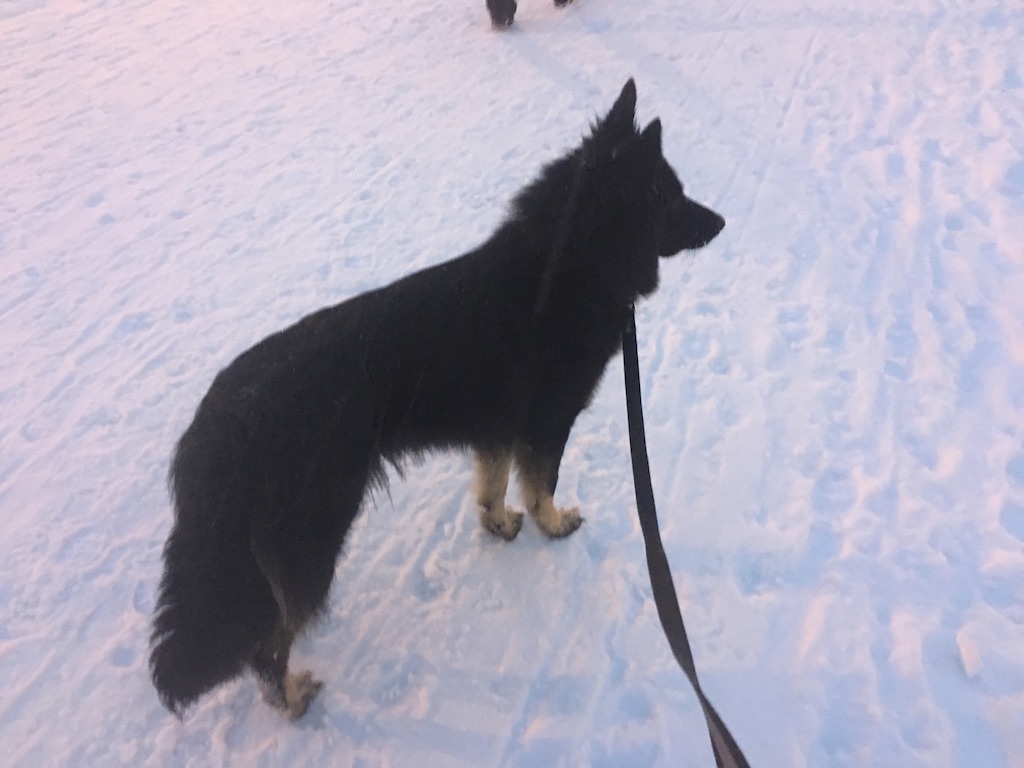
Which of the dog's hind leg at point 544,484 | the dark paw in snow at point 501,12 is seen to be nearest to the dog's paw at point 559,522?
the dog's hind leg at point 544,484

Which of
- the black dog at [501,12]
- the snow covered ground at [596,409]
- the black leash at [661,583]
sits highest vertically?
the black leash at [661,583]

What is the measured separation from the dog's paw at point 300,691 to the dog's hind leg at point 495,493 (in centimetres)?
104

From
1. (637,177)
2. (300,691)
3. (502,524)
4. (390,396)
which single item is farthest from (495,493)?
(637,177)

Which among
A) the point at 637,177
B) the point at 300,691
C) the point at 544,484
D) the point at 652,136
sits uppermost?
Result: the point at 652,136

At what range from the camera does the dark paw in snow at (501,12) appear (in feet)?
28.5

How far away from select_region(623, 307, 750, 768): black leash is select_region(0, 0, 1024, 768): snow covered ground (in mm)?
786

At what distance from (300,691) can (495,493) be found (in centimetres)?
118

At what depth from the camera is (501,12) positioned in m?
8.74

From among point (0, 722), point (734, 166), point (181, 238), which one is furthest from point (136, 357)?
point (734, 166)

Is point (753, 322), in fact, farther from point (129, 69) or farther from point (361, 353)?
point (129, 69)

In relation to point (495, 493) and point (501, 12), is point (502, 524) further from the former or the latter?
point (501, 12)

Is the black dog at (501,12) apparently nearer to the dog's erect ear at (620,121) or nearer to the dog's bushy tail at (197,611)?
the dog's erect ear at (620,121)

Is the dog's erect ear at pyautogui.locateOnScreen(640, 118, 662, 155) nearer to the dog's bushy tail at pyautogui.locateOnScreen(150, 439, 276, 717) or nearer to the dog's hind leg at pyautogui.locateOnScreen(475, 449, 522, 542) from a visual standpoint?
the dog's hind leg at pyautogui.locateOnScreen(475, 449, 522, 542)

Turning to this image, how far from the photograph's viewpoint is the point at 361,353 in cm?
→ 226
